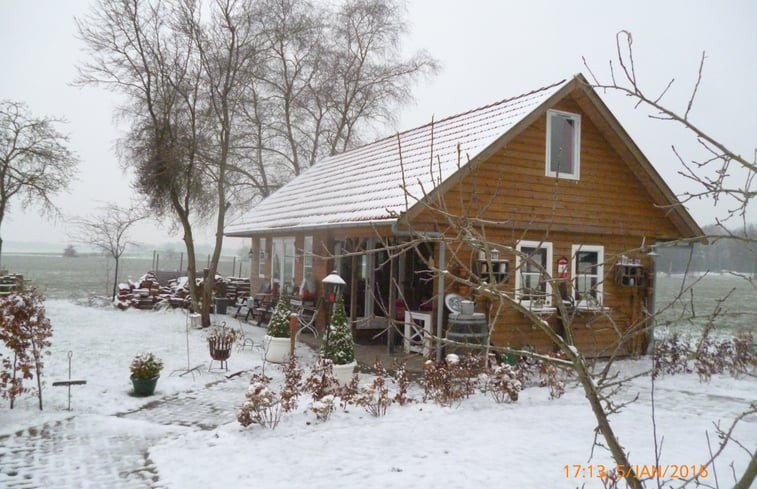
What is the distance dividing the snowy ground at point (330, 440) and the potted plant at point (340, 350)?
1415 millimetres

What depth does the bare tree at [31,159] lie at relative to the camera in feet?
63.9

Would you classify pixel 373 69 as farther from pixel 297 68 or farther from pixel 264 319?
pixel 264 319

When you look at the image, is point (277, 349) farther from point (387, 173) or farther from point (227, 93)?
point (227, 93)

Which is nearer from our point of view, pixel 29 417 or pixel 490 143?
pixel 29 417

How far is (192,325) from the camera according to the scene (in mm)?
14852

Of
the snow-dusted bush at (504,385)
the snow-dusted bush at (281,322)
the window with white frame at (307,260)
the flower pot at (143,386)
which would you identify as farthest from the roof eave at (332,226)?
the flower pot at (143,386)

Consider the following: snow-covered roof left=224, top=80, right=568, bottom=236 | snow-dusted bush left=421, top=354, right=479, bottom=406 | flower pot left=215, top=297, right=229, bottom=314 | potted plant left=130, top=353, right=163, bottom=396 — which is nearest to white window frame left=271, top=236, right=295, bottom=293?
snow-covered roof left=224, top=80, right=568, bottom=236

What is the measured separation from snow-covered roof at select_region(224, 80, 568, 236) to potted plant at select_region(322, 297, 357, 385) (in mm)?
1690

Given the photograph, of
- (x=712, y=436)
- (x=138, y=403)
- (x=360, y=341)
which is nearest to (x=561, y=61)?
(x=712, y=436)

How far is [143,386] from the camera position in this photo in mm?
7895

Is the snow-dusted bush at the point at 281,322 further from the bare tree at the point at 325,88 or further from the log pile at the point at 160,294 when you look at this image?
the bare tree at the point at 325,88

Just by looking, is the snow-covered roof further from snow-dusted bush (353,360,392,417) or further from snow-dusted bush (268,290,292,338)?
snow-dusted bush (353,360,392,417)

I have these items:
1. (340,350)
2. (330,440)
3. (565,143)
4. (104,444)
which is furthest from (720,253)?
(104,444)

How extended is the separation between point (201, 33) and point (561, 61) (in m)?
12.6
